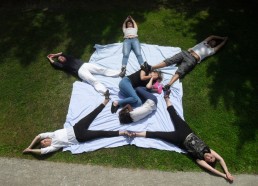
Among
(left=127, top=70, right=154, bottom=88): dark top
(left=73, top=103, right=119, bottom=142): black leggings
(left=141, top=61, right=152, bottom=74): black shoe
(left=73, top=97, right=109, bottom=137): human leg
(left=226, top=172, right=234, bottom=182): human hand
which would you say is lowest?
(left=226, top=172, right=234, bottom=182): human hand

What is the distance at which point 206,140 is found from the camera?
7.19 meters

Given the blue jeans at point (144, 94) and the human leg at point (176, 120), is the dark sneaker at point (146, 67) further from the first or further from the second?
the human leg at point (176, 120)

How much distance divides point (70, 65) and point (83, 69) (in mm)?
438

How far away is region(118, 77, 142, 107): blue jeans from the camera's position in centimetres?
751

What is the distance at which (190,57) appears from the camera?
8.43 metres

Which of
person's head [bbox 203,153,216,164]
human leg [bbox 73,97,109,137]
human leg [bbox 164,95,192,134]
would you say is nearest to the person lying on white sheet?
human leg [bbox 73,97,109,137]

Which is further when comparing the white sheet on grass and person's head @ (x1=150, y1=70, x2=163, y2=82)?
person's head @ (x1=150, y1=70, x2=163, y2=82)

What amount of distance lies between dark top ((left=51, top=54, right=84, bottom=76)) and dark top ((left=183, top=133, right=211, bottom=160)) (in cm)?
343

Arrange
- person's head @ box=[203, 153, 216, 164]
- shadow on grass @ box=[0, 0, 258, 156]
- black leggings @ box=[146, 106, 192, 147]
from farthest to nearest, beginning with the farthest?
shadow on grass @ box=[0, 0, 258, 156] < black leggings @ box=[146, 106, 192, 147] < person's head @ box=[203, 153, 216, 164]

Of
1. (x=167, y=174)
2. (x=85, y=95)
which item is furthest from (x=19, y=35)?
(x=167, y=174)

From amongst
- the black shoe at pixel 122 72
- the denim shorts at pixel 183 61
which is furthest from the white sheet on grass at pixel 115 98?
the denim shorts at pixel 183 61

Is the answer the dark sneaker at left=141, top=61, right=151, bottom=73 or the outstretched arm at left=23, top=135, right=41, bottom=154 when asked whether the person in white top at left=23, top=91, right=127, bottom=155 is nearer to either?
the outstretched arm at left=23, top=135, right=41, bottom=154

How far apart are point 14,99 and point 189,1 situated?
20.6 feet

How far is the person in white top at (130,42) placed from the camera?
8484 millimetres
